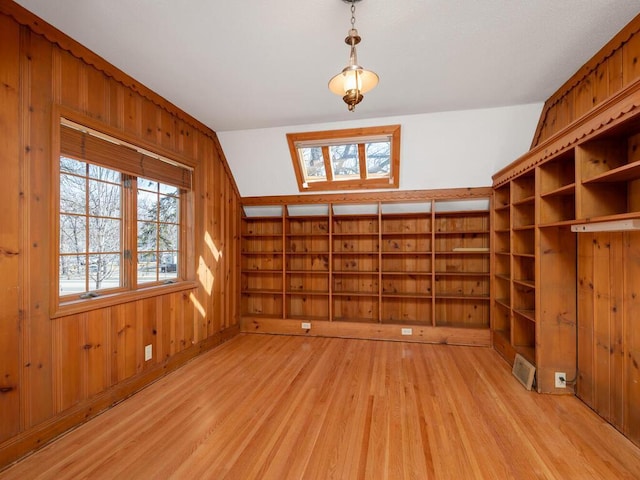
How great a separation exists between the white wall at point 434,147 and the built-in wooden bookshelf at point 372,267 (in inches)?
10.6

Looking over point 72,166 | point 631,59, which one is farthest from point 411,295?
point 72,166

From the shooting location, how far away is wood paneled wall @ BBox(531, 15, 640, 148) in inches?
73.3

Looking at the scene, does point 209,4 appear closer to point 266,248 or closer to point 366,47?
point 366,47

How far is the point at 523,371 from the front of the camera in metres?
2.58

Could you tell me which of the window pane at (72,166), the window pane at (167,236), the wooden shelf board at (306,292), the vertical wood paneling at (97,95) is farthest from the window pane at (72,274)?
the wooden shelf board at (306,292)

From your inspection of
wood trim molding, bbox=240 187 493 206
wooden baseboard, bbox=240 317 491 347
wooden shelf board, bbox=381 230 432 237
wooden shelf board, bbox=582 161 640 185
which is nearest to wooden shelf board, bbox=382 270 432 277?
wooden shelf board, bbox=381 230 432 237

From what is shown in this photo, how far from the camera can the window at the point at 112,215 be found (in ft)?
6.95

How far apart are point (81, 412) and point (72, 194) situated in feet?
5.09

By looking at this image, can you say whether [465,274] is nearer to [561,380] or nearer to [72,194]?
[561,380]

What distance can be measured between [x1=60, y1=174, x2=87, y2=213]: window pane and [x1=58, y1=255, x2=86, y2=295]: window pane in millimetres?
354

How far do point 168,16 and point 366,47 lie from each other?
129 centimetres

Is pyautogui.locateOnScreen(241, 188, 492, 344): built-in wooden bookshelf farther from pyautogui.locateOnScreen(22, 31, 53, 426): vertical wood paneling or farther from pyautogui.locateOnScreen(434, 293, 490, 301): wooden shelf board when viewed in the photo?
pyautogui.locateOnScreen(22, 31, 53, 426): vertical wood paneling

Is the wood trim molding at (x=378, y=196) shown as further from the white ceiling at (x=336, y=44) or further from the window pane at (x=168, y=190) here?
the window pane at (x=168, y=190)

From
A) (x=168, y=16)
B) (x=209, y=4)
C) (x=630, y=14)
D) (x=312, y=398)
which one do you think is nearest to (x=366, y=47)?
(x=209, y=4)
